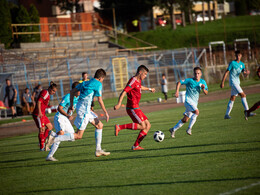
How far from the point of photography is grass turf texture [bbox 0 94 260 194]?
686 cm

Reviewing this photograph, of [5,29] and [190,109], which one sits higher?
[5,29]

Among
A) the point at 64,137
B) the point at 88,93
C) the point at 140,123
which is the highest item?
the point at 88,93

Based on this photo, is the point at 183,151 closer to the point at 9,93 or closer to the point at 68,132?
the point at 68,132

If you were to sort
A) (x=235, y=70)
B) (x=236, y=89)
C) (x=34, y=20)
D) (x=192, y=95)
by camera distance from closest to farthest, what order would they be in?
(x=192, y=95) < (x=236, y=89) < (x=235, y=70) < (x=34, y=20)

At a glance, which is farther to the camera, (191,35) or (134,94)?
(191,35)

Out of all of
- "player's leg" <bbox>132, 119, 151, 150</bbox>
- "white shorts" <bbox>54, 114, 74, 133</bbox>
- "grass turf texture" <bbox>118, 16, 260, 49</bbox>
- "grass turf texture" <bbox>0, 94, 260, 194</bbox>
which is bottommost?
"grass turf texture" <bbox>0, 94, 260, 194</bbox>

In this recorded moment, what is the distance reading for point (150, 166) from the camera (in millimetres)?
8383

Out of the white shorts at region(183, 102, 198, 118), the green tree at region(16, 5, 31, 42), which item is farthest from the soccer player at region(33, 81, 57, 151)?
the green tree at region(16, 5, 31, 42)

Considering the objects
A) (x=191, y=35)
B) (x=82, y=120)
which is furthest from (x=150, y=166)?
(x=191, y=35)

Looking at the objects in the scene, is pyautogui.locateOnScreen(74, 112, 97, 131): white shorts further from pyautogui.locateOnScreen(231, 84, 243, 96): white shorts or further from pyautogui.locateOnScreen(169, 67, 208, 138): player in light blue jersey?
pyautogui.locateOnScreen(231, 84, 243, 96): white shorts

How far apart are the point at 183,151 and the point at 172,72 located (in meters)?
31.1

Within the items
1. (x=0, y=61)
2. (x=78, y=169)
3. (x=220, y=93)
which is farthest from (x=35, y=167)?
(x=0, y=61)

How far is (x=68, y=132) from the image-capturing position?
10.8 m

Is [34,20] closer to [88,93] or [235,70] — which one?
[235,70]
